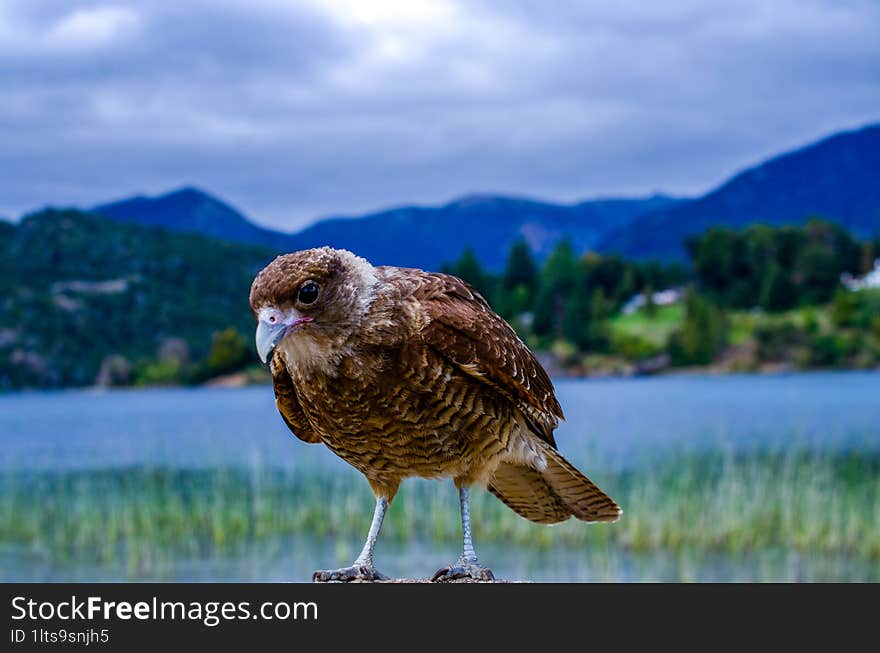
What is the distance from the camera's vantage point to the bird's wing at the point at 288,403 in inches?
155

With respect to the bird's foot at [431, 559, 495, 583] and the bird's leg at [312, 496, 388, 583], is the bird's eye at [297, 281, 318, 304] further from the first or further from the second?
the bird's foot at [431, 559, 495, 583]

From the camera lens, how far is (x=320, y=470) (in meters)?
20.4

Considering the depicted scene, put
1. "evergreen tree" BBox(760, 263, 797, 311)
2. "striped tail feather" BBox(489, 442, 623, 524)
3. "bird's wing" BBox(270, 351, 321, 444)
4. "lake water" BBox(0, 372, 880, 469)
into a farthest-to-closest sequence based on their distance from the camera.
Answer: "evergreen tree" BBox(760, 263, 797, 311), "lake water" BBox(0, 372, 880, 469), "striped tail feather" BBox(489, 442, 623, 524), "bird's wing" BBox(270, 351, 321, 444)

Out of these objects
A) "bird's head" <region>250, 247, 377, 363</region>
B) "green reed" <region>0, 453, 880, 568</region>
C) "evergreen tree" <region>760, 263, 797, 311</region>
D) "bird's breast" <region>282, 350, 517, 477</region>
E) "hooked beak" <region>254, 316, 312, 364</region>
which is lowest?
"green reed" <region>0, 453, 880, 568</region>

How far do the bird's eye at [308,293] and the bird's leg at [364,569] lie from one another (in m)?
1.06

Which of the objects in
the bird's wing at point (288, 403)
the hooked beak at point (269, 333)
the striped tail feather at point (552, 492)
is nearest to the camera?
the hooked beak at point (269, 333)

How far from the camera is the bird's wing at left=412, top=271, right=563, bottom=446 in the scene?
373 centimetres

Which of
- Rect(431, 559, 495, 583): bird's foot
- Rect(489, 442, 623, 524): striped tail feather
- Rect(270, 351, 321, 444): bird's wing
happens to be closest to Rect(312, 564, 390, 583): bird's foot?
Rect(431, 559, 495, 583): bird's foot

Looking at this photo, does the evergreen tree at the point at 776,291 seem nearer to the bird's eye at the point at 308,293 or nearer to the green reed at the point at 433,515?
the green reed at the point at 433,515

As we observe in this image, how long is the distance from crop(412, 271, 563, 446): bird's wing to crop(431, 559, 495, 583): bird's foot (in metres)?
0.60

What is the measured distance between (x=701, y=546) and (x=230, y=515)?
7482mm

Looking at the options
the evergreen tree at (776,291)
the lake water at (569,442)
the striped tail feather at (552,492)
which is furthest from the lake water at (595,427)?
the striped tail feather at (552,492)

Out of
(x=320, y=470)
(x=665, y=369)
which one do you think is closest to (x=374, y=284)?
(x=320, y=470)
